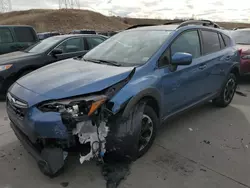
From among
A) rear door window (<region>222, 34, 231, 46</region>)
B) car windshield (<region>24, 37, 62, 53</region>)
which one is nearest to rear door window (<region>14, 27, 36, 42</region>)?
car windshield (<region>24, 37, 62, 53</region>)

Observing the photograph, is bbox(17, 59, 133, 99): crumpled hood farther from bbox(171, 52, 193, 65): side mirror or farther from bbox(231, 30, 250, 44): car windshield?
bbox(231, 30, 250, 44): car windshield

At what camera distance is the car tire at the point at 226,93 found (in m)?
4.94

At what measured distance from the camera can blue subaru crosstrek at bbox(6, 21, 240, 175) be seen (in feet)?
8.18

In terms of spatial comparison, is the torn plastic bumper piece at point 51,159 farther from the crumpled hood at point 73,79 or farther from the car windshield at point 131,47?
the car windshield at point 131,47

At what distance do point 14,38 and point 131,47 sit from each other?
5.92 metres

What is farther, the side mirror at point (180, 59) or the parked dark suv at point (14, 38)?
the parked dark suv at point (14, 38)

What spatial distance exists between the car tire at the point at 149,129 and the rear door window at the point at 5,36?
260 inches

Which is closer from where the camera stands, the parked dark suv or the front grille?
the front grille

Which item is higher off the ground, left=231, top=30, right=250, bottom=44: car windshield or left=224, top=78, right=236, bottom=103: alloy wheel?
left=231, top=30, right=250, bottom=44: car windshield

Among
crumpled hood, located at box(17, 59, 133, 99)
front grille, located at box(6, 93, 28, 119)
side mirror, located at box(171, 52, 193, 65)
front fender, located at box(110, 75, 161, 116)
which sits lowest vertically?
front grille, located at box(6, 93, 28, 119)

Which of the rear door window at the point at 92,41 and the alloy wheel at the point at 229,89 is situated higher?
the rear door window at the point at 92,41

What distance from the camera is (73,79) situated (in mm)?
2809

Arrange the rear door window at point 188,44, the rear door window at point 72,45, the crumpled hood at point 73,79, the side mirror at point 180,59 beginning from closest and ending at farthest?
the crumpled hood at point 73,79, the side mirror at point 180,59, the rear door window at point 188,44, the rear door window at point 72,45

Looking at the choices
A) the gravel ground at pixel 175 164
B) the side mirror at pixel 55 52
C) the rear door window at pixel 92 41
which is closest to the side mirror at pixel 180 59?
the gravel ground at pixel 175 164
